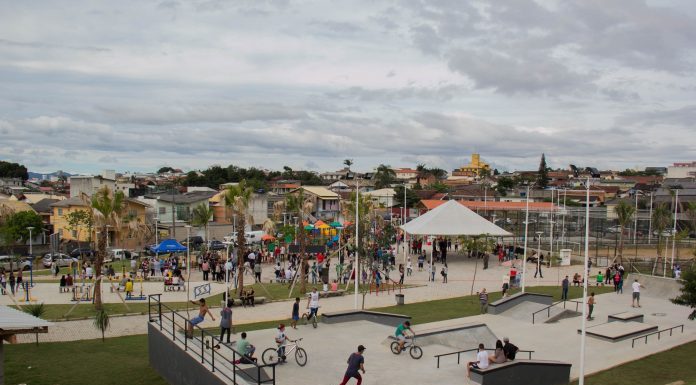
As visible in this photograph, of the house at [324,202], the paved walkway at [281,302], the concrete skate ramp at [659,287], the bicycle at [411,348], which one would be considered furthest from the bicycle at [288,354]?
the house at [324,202]

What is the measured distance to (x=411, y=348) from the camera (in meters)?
16.3

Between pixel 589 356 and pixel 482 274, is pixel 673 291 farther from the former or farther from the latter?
pixel 589 356

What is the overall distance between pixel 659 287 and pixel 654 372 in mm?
15318

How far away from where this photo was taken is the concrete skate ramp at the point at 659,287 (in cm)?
2931

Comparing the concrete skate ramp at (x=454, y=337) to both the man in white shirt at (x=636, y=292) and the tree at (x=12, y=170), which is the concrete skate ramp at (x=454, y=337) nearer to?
the man in white shirt at (x=636, y=292)

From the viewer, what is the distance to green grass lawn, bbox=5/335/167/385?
583 inches

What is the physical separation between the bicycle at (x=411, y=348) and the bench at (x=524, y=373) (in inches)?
87.7

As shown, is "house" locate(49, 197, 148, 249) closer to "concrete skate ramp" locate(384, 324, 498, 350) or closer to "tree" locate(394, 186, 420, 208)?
"concrete skate ramp" locate(384, 324, 498, 350)

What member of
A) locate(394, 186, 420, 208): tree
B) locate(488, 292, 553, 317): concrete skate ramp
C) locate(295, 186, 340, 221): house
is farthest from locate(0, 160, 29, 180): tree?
locate(488, 292, 553, 317): concrete skate ramp

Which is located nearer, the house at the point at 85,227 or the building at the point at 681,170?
the house at the point at 85,227

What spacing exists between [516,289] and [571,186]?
309ft

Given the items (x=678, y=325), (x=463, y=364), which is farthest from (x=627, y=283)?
(x=463, y=364)

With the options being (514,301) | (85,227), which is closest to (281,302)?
(514,301)

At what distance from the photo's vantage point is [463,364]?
15.8m
